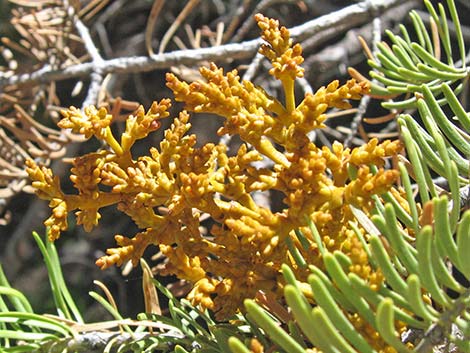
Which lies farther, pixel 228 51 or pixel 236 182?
pixel 228 51

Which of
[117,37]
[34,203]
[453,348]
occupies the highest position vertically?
[117,37]

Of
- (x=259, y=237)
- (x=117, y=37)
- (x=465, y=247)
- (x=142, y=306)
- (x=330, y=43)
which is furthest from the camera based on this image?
(x=117, y=37)

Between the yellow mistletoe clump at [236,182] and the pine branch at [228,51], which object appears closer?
the yellow mistletoe clump at [236,182]

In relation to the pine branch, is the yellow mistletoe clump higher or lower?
lower

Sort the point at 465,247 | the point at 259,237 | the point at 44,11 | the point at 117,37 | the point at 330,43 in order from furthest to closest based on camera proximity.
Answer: the point at 117,37 → the point at 330,43 → the point at 44,11 → the point at 259,237 → the point at 465,247

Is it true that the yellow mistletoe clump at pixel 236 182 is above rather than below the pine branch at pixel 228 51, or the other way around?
below

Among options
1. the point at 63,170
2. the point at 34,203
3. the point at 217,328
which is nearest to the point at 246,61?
the point at 63,170

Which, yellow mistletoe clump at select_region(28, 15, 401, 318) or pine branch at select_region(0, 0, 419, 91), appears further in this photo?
pine branch at select_region(0, 0, 419, 91)

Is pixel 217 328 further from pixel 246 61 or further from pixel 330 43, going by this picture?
pixel 330 43
